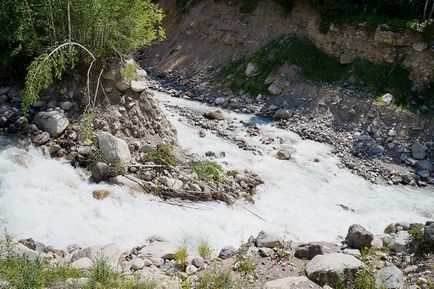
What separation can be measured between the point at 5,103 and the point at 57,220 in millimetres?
3998

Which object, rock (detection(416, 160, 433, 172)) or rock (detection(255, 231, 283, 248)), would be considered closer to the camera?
rock (detection(255, 231, 283, 248))

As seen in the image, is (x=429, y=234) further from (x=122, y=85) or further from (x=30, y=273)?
(x=122, y=85)

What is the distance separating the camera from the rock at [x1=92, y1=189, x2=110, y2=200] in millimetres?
9594

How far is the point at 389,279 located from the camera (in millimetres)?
6312

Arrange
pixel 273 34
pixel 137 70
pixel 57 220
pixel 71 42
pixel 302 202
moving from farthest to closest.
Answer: pixel 273 34 → pixel 137 70 → pixel 302 202 → pixel 71 42 → pixel 57 220

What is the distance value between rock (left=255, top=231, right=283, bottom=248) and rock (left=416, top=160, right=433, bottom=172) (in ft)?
24.1

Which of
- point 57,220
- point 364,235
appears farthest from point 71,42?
point 364,235

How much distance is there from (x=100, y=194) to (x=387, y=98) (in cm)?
1052

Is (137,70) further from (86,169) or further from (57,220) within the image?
(57,220)

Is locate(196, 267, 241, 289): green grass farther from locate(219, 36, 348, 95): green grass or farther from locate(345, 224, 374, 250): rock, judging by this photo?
locate(219, 36, 348, 95): green grass

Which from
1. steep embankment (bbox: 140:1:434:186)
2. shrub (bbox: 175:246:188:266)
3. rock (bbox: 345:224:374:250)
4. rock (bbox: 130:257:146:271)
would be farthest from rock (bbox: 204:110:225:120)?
rock (bbox: 130:257:146:271)

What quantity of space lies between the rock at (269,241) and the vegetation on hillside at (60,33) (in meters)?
5.62

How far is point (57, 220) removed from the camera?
8.66 m

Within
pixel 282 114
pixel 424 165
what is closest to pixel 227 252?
pixel 424 165
